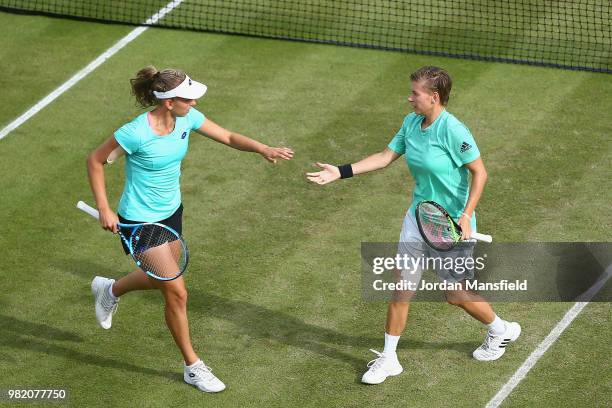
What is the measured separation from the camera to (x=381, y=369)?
10.2 meters

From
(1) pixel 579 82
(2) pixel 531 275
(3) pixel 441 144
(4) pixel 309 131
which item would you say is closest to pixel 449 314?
(2) pixel 531 275

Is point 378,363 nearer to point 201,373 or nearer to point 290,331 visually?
point 290,331

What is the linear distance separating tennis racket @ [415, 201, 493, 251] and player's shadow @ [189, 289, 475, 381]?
1.37 m

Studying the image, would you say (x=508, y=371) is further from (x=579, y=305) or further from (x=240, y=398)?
(x=240, y=398)

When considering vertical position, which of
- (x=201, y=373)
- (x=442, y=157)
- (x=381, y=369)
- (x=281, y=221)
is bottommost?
(x=281, y=221)

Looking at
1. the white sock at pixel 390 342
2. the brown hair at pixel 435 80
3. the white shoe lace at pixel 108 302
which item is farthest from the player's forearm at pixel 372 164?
the white shoe lace at pixel 108 302

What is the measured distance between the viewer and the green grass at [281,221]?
10406 millimetres

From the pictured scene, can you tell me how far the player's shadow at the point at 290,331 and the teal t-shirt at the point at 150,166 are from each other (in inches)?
66.3

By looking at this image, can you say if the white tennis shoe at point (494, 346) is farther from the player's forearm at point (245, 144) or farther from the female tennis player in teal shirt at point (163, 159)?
the player's forearm at point (245, 144)

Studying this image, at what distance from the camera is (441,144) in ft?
31.7

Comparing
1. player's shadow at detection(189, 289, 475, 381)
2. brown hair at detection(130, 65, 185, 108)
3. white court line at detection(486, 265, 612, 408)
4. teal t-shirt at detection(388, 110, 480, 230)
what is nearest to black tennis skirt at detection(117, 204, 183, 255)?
brown hair at detection(130, 65, 185, 108)

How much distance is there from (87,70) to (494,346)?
320 inches

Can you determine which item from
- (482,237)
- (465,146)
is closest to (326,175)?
(465,146)

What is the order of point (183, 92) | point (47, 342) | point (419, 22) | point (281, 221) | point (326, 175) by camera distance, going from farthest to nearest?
point (419, 22)
point (281, 221)
point (47, 342)
point (326, 175)
point (183, 92)
